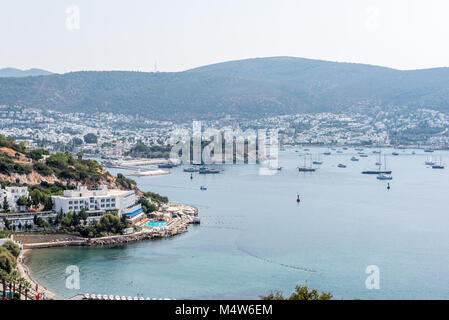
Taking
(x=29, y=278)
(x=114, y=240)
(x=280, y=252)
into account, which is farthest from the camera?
(x=114, y=240)

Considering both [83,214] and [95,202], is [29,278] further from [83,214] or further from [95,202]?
[95,202]

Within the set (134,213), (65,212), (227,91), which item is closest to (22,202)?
(65,212)

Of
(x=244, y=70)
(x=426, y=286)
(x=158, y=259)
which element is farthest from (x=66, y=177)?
(x=244, y=70)

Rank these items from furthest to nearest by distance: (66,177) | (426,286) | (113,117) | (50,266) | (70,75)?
(70,75), (113,117), (66,177), (50,266), (426,286)

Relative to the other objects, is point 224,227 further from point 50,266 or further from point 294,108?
point 294,108

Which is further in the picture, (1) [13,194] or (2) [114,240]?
(1) [13,194]

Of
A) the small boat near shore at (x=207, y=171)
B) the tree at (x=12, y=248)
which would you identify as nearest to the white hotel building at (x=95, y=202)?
the tree at (x=12, y=248)

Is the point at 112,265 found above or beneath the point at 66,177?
beneath
